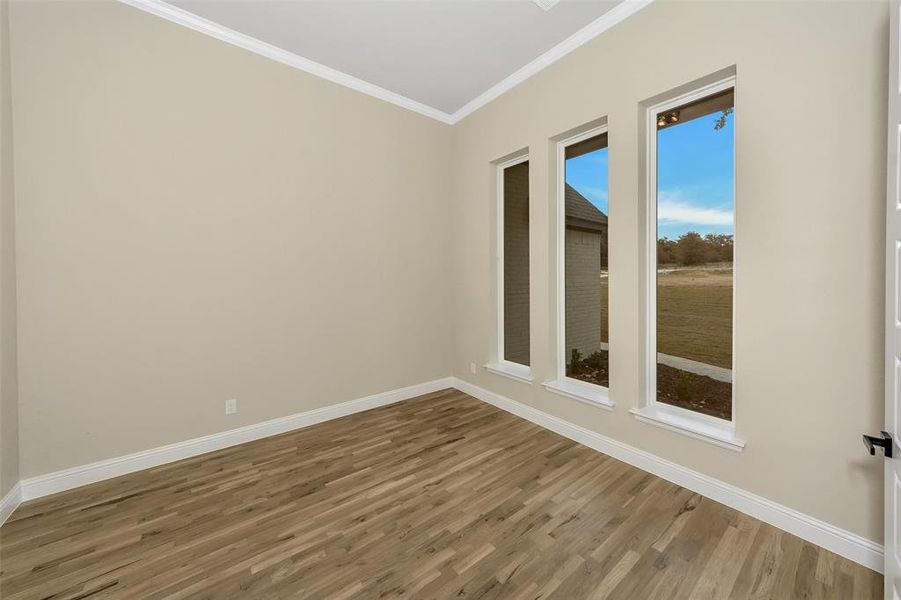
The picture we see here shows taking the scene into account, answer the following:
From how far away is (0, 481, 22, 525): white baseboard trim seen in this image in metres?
1.92

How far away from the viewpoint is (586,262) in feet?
9.93

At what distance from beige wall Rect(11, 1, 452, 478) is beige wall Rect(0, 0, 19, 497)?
48mm

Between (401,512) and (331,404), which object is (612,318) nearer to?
(401,512)

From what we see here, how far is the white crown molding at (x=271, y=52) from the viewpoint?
245cm

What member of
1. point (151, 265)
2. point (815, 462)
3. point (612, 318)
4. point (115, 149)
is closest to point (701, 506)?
point (815, 462)

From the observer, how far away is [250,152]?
9.30 ft

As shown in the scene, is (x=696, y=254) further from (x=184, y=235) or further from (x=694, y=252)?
(x=184, y=235)

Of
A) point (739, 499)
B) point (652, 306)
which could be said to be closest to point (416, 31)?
point (652, 306)

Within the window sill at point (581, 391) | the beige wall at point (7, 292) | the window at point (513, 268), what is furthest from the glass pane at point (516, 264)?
the beige wall at point (7, 292)

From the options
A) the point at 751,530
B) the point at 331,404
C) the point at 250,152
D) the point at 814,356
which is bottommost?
the point at 751,530

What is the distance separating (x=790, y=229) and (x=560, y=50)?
84.9 inches

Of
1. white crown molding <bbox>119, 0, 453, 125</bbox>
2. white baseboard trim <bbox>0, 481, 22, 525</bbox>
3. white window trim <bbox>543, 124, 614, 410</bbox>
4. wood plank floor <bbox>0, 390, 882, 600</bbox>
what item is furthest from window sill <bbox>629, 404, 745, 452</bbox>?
white baseboard trim <bbox>0, 481, 22, 525</bbox>

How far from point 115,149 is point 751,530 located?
4.52 metres

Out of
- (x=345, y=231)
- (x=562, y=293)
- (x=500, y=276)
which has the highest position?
(x=345, y=231)
